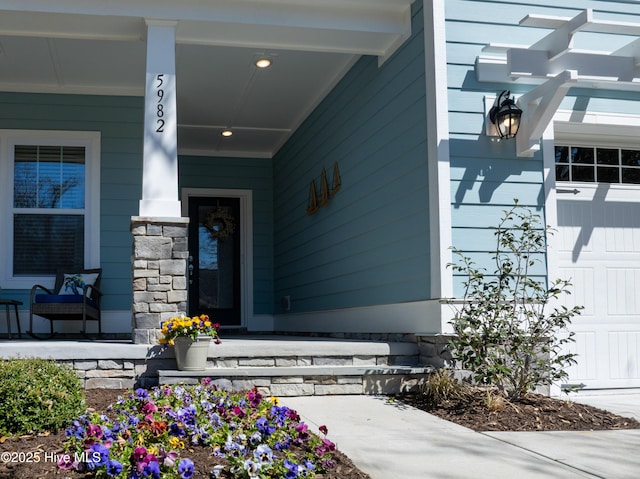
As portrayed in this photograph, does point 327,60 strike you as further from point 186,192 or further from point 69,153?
point 186,192

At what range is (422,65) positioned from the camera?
5418 mm

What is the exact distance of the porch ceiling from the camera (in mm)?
5512

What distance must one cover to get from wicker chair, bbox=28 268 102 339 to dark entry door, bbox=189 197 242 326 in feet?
8.44

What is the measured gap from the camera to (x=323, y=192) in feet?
25.0

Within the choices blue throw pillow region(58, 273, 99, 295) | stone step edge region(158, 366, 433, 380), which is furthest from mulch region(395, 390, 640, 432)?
blue throw pillow region(58, 273, 99, 295)

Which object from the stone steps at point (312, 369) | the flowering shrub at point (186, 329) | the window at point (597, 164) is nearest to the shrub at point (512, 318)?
the stone steps at point (312, 369)

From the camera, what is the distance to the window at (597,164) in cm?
579

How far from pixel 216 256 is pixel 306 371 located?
5333 mm

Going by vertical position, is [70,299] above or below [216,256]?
below

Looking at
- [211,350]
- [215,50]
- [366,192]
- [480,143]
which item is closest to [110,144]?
[215,50]

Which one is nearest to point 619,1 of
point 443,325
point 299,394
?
point 443,325

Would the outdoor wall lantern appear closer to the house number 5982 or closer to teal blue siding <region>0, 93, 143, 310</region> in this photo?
the house number 5982

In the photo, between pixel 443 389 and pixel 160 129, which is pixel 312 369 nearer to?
pixel 443 389

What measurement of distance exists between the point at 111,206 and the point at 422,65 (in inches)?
151
